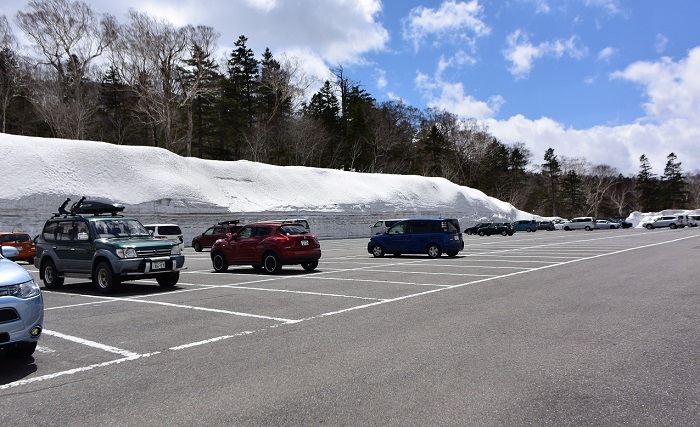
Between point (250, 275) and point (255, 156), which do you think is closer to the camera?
point (250, 275)

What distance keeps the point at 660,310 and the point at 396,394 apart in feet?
20.5

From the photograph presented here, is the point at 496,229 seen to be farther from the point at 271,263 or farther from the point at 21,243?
the point at 21,243

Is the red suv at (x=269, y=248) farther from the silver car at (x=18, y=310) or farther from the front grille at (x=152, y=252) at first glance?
the silver car at (x=18, y=310)

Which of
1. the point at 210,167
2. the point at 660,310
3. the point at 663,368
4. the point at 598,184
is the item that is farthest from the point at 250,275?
the point at 598,184

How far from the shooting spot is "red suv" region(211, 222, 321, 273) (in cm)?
1488

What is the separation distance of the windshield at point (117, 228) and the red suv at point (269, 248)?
12.3ft

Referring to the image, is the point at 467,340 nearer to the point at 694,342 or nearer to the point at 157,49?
the point at 694,342

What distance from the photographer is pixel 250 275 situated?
1500cm

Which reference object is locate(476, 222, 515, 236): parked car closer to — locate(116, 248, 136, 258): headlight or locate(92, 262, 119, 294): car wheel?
locate(116, 248, 136, 258): headlight

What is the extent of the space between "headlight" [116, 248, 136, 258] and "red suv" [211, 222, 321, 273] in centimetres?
465

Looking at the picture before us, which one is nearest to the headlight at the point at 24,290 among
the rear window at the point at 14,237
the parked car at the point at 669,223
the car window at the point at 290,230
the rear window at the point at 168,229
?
the car window at the point at 290,230

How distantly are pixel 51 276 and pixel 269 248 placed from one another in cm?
581

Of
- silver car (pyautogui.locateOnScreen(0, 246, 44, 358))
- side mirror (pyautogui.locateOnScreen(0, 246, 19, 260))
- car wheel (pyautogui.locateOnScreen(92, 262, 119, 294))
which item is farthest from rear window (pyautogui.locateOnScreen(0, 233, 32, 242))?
silver car (pyautogui.locateOnScreen(0, 246, 44, 358))

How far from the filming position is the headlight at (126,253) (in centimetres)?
1092
